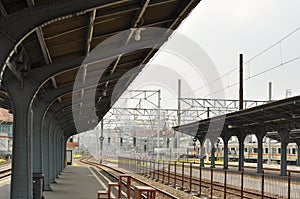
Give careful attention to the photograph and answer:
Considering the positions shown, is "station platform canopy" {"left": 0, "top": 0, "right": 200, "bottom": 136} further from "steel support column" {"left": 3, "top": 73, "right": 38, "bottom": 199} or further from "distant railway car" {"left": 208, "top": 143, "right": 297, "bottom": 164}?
"distant railway car" {"left": 208, "top": 143, "right": 297, "bottom": 164}

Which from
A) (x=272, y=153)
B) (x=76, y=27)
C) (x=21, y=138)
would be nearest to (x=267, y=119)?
(x=21, y=138)

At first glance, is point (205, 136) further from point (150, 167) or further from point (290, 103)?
point (290, 103)

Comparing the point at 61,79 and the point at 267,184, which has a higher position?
the point at 61,79

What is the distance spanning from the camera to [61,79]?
1667 cm

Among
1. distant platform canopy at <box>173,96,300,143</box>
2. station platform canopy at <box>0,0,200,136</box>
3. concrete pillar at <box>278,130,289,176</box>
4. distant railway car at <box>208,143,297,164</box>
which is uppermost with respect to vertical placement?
station platform canopy at <box>0,0,200,136</box>

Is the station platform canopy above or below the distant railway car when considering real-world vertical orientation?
above

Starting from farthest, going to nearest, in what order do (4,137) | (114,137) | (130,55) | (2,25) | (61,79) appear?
(114,137) → (4,137) → (61,79) → (130,55) → (2,25)

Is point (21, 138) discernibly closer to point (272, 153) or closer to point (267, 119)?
point (267, 119)

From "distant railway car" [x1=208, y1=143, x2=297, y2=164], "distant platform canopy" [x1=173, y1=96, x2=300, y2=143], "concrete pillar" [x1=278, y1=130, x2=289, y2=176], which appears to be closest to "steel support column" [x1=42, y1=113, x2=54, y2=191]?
"distant platform canopy" [x1=173, y1=96, x2=300, y2=143]

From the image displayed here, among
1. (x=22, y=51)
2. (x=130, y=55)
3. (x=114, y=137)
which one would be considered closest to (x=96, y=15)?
(x=22, y=51)

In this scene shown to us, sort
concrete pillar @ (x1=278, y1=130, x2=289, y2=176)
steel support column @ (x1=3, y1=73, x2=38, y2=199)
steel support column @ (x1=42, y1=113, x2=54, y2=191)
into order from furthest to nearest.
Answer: concrete pillar @ (x1=278, y1=130, x2=289, y2=176) → steel support column @ (x1=42, y1=113, x2=54, y2=191) → steel support column @ (x1=3, y1=73, x2=38, y2=199)

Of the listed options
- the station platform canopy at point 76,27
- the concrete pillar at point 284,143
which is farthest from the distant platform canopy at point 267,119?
the station platform canopy at point 76,27

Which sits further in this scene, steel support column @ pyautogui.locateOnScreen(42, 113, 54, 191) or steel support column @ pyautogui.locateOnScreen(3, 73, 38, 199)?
steel support column @ pyautogui.locateOnScreen(42, 113, 54, 191)

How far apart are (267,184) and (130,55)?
13417 millimetres
